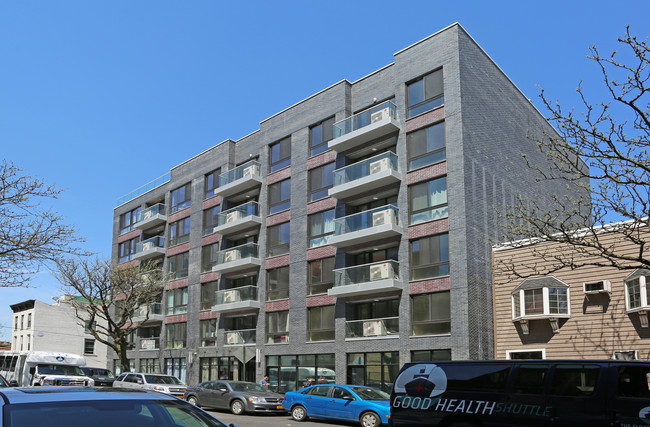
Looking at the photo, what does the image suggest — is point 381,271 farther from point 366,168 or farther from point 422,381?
point 422,381

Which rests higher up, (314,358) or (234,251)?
(234,251)

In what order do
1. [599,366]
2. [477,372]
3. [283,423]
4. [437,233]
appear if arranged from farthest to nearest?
[437,233]
[283,423]
[477,372]
[599,366]

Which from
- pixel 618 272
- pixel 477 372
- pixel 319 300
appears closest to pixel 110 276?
pixel 319 300

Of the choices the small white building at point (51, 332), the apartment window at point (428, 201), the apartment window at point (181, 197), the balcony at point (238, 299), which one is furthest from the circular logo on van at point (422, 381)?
the small white building at point (51, 332)

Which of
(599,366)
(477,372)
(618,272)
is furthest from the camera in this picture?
(618,272)

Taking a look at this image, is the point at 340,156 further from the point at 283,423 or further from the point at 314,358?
the point at 283,423

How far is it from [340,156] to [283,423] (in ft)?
53.8

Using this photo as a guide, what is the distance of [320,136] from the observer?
117 feet

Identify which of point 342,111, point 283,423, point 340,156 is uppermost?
point 342,111

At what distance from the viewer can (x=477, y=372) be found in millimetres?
10953

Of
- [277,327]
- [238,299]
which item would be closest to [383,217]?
[277,327]

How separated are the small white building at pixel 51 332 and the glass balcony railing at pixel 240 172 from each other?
35.6 m

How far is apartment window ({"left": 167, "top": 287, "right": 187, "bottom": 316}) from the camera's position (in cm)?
4412

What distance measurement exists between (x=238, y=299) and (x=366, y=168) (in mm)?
11937
